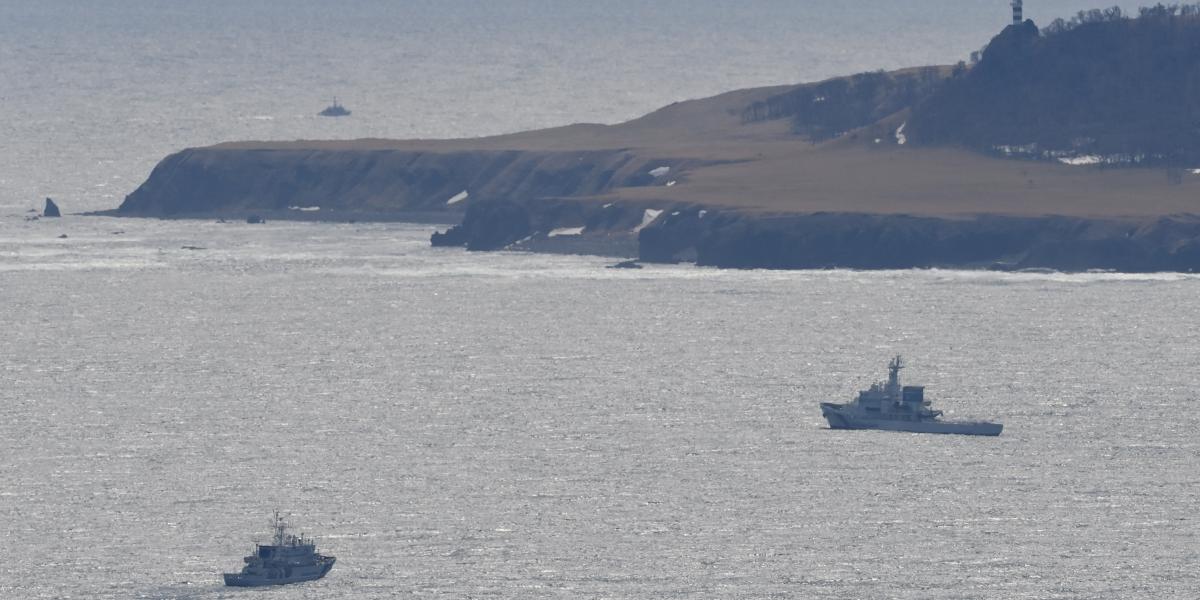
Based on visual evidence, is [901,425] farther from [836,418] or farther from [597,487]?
[597,487]

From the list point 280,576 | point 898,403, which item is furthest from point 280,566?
point 898,403

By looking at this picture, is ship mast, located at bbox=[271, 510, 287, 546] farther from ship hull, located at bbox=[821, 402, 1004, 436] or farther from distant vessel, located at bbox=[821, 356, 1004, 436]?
distant vessel, located at bbox=[821, 356, 1004, 436]

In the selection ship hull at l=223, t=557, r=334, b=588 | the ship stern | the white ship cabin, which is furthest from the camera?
the white ship cabin

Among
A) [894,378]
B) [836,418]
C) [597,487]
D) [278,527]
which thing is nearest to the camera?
[278,527]

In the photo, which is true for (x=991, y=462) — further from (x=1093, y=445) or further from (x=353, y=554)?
(x=353, y=554)

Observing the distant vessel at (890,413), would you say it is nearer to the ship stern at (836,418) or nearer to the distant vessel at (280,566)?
the ship stern at (836,418)

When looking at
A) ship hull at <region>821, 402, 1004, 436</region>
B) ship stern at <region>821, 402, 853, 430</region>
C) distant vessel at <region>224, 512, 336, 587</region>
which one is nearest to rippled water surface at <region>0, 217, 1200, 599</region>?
ship hull at <region>821, 402, 1004, 436</region>

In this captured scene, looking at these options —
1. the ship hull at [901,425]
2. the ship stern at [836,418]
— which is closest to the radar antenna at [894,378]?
the ship hull at [901,425]

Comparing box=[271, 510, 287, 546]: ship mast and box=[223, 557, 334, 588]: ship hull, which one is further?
box=[271, 510, 287, 546]: ship mast
